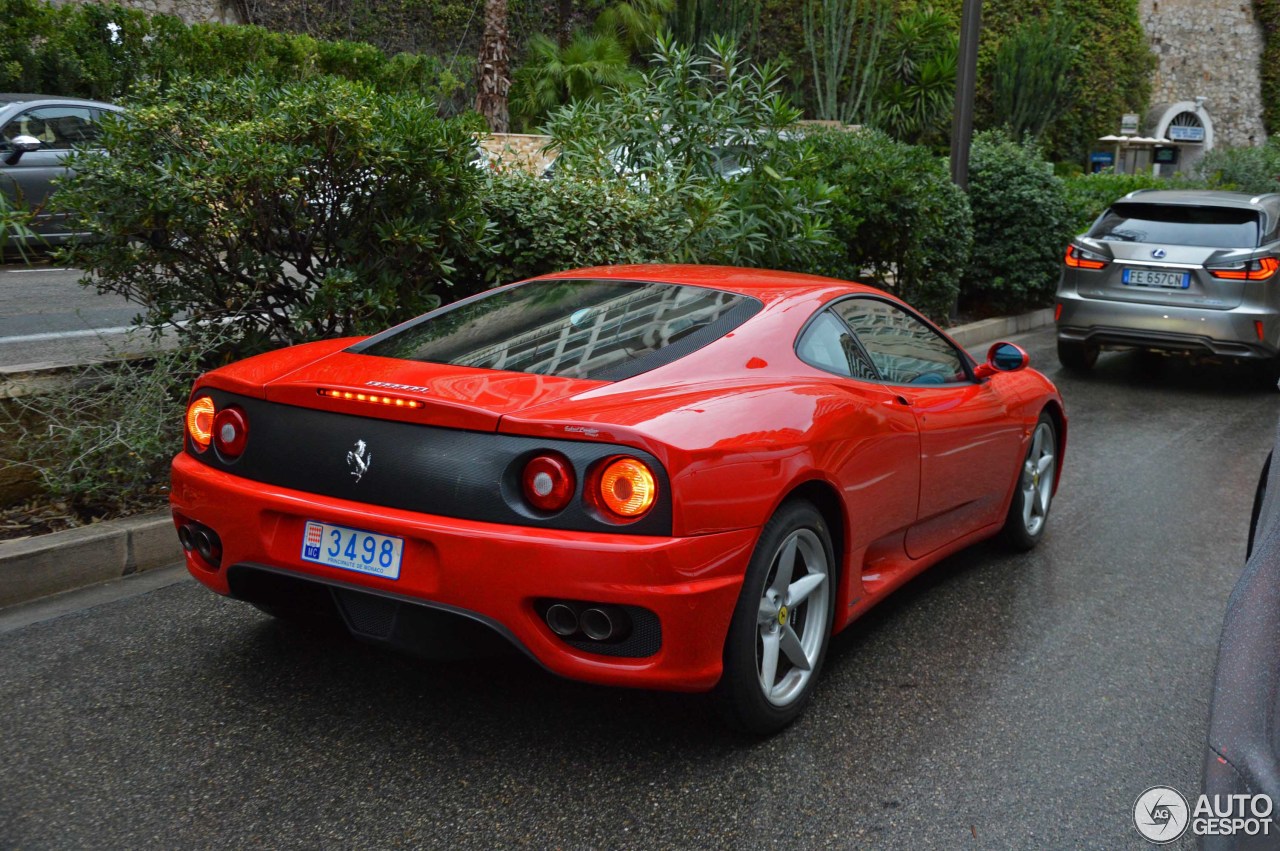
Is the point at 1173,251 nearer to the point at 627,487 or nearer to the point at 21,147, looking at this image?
the point at 627,487

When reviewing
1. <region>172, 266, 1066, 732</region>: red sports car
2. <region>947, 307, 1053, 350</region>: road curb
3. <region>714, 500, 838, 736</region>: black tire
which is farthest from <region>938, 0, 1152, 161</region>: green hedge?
<region>714, 500, 838, 736</region>: black tire

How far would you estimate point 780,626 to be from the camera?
11.4ft

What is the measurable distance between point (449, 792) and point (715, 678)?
0.74 m

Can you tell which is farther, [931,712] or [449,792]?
[931,712]

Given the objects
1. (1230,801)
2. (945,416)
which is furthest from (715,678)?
(945,416)

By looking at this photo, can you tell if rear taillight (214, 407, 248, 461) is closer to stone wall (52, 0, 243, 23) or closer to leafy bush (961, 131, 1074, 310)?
leafy bush (961, 131, 1074, 310)

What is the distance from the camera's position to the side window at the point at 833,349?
388 cm

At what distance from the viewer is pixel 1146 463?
7.32 meters

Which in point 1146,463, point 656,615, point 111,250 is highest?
point 111,250

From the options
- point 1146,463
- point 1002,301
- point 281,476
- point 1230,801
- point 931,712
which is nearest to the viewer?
point 1230,801

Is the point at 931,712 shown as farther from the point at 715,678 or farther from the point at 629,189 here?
the point at 629,189

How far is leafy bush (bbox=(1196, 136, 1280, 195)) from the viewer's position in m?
19.3

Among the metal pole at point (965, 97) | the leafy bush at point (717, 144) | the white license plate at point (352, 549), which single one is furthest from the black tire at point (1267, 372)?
the white license plate at point (352, 549)

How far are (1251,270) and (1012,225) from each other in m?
3.70
